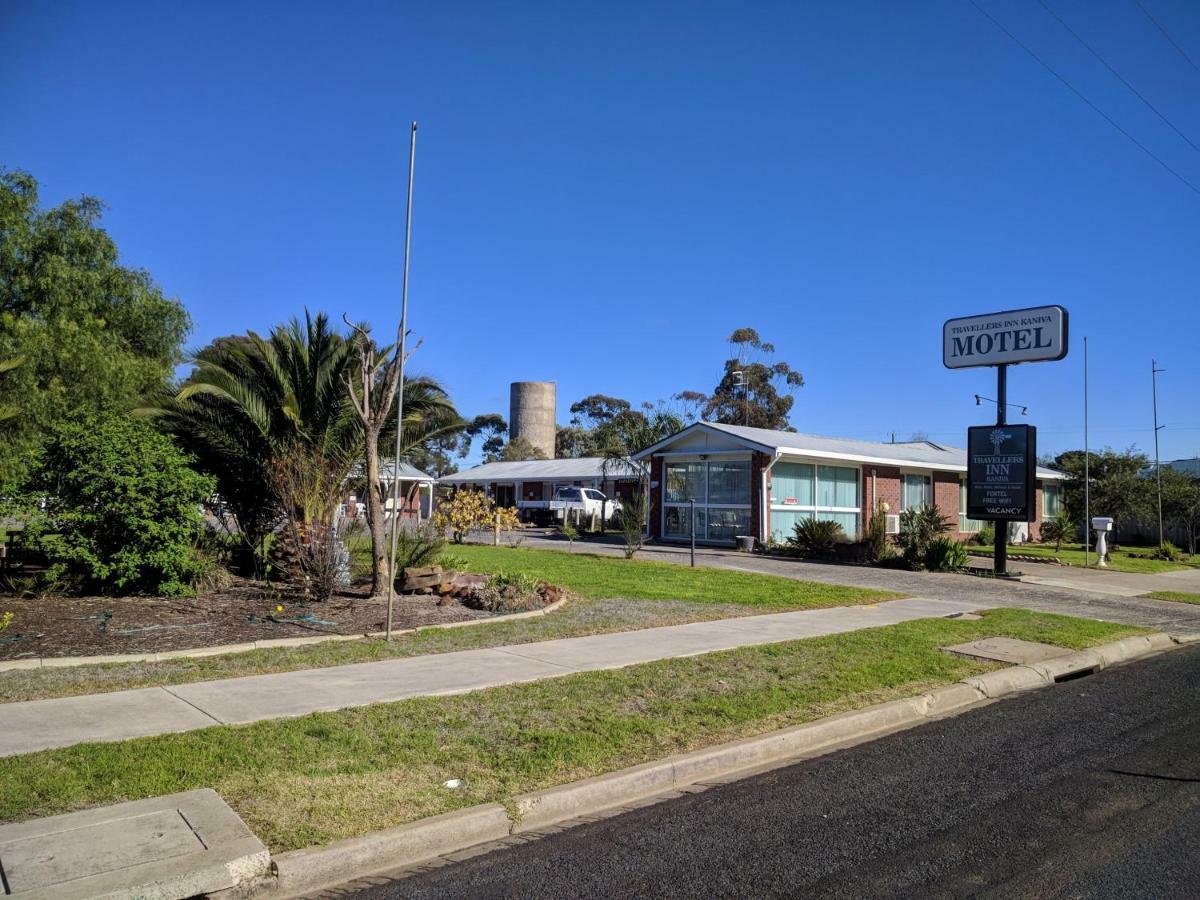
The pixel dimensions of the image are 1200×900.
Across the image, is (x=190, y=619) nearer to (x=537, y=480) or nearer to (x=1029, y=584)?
(x=1029, y=584)

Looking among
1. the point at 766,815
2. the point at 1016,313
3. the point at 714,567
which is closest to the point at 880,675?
the point at 766,815

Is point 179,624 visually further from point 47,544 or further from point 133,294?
point 133,294

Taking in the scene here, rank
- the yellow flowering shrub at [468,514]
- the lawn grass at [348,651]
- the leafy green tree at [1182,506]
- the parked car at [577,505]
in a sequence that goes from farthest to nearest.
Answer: the parked car at [577,505] < the leafy green tree at [1182,506] < the yellow flowering shrub at [468,514] < the lawn grass at [348,651]

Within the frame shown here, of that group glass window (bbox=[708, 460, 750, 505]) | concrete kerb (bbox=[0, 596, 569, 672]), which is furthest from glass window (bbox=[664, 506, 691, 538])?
concrete kerb (bbox=[0, 596, 569, 672])

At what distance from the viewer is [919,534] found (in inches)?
853

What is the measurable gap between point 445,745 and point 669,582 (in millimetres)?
10465

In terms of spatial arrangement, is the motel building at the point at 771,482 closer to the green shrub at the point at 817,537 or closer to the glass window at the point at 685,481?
the glass window at the point at 685,481

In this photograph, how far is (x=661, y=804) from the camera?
212 inches

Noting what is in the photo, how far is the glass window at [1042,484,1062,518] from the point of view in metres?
37.5

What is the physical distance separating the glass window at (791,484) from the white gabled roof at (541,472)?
→ 42.6ft

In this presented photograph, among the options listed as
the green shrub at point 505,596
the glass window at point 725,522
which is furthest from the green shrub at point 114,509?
the glass window at point 725,522

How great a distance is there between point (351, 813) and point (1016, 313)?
1980 centimetres

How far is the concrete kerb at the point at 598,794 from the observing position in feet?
14.1

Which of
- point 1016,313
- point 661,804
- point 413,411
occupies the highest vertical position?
point 1016,313
